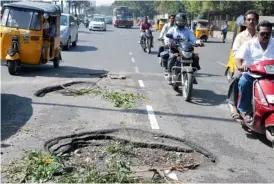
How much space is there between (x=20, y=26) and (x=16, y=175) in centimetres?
875

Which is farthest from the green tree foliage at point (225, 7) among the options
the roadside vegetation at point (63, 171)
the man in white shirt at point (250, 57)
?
the roadside vegetation at point (63, 171)

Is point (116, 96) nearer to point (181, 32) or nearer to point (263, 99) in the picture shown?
point (181, 32)

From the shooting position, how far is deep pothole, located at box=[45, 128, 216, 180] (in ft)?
16.4

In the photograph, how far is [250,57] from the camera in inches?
260

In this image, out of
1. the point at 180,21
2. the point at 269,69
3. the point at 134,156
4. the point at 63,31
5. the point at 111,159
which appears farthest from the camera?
the point at 63,31

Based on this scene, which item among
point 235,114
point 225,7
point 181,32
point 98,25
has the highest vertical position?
point 225,7

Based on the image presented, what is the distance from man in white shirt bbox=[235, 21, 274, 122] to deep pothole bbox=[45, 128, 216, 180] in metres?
1.24

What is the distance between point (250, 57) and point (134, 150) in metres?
2.52

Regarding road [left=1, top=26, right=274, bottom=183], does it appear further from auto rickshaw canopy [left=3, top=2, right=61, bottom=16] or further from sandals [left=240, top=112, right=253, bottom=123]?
auto rickshaw canopy [left=3, top=2, right=61, bottom=16]

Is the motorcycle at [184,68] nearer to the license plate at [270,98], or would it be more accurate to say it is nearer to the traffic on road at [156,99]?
the traffic on road at [156,99]

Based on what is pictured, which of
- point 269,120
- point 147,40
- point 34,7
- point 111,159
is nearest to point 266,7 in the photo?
point 147,40

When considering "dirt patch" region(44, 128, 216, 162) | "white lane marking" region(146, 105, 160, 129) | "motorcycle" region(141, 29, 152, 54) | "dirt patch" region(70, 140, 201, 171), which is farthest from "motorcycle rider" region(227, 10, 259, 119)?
"motorcycle" region(141, 29, 152, 54)

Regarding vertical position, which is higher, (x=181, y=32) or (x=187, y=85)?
(x=181, y=32)

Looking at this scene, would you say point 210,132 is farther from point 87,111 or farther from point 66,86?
point 66,86
